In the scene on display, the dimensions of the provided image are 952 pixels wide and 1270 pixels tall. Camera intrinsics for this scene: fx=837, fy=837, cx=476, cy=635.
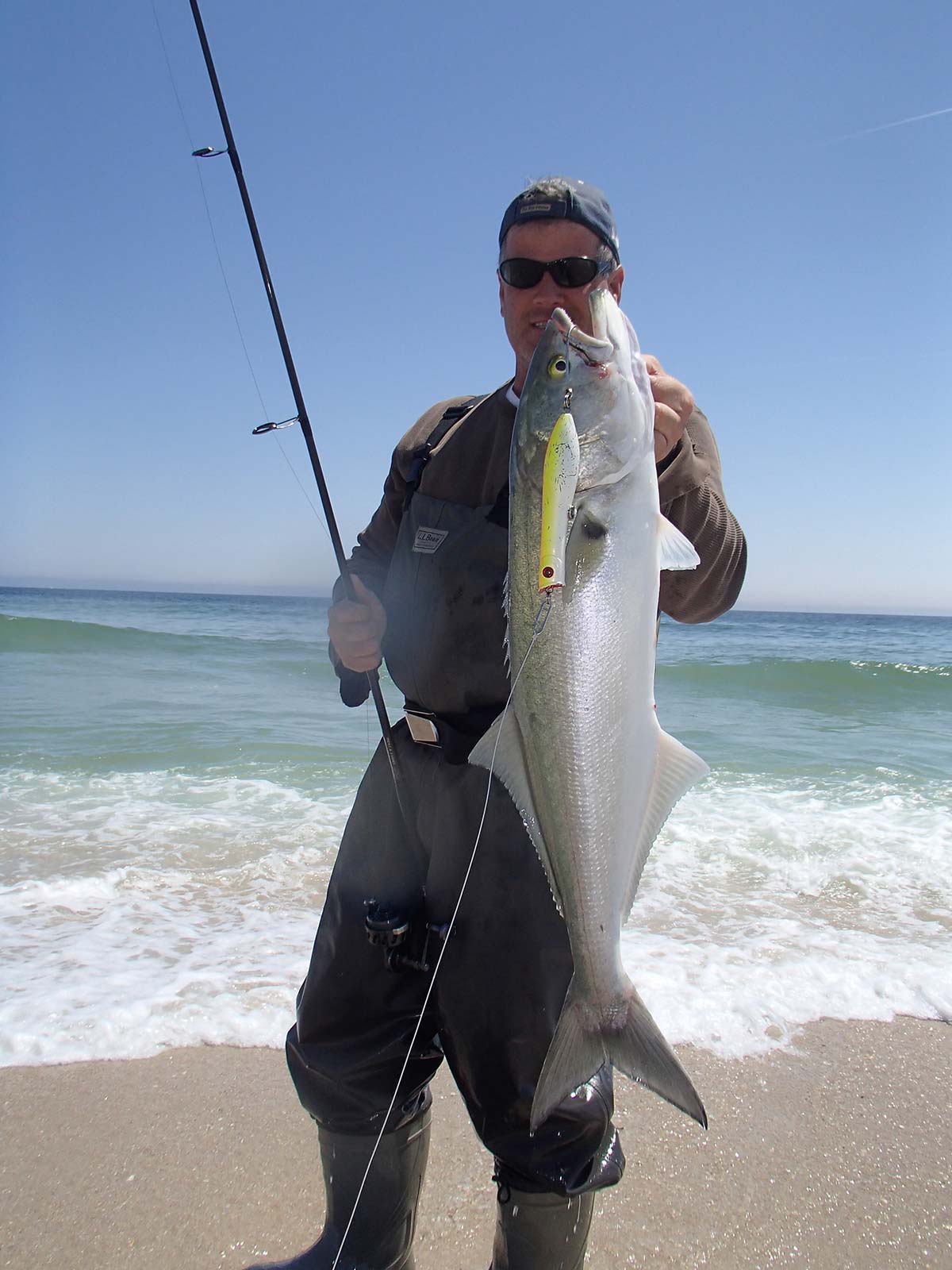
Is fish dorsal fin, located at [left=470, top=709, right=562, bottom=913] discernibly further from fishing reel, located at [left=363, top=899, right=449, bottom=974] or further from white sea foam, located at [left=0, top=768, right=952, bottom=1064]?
white sea foam, located at [left=0, top=768, right=952, bottom=1064]

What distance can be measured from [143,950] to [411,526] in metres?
3.11

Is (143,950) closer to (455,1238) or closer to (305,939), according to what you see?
(305,939)

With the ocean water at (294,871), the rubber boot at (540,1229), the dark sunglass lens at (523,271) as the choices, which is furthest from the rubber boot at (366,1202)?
the dark sunglass lens at (523,271)

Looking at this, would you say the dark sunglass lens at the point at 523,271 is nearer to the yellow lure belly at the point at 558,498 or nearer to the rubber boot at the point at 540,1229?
the yellow lure belly at the point at 558,498

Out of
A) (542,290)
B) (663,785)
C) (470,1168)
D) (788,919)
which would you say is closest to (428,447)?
(542,290)

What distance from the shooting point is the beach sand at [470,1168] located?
246 cm

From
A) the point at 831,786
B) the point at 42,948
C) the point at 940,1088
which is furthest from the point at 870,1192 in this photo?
the point at 831,786

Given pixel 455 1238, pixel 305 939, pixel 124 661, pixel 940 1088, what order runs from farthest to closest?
pixel 124 661 < pixel 305 939 < pixel 940 1088 < pixel 455 1238

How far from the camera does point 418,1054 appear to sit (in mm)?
2195

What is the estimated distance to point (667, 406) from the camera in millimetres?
1846

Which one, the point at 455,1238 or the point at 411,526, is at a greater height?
the point at 411,526

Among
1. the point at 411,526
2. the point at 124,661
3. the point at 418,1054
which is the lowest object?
the point at 124,661

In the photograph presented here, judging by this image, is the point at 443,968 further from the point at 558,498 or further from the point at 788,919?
the point at 788,919

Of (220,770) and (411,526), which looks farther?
(220,770)
